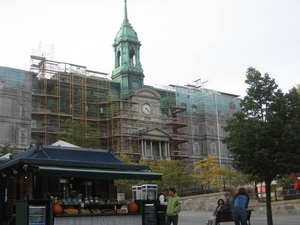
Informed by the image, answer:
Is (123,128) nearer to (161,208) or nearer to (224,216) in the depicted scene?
(161,208)

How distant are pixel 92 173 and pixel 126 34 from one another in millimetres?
65340

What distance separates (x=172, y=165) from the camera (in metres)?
53.3

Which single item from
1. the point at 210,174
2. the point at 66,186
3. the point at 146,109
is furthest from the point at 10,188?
the point at 146,109

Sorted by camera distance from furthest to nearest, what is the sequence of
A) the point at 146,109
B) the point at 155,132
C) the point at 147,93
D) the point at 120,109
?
the point at 147,93 < the point at 146,109 < the point at 155,132 < the point at 120,109

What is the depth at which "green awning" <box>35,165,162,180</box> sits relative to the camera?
15.6 m

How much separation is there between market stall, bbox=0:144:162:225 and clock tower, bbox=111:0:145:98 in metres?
54.5

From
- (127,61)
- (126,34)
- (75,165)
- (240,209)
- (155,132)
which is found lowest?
(240,209)

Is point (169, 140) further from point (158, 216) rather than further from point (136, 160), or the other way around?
point (158, 216)

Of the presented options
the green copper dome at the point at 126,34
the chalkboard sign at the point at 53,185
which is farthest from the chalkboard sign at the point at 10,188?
the green copper dome at the point at 126,34

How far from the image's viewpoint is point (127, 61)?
78.4m

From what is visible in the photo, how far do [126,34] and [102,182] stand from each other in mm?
62413

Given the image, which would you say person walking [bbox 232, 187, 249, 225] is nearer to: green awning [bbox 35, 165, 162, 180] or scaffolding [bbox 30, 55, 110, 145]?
green awning [bbox 35, 165, 162, 180]

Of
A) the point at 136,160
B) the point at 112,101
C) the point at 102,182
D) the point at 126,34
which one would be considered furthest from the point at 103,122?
the point at 102,182

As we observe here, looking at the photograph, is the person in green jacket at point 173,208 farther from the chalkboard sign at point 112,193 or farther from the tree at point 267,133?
the tree at point 267,133
